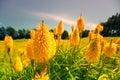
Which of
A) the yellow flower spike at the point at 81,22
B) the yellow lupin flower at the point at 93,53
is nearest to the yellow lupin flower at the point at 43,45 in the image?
the yellow lupin flower at the point at 93,53

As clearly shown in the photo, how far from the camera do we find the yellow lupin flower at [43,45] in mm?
2779

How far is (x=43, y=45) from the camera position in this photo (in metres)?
2.79

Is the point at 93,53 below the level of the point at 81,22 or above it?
below

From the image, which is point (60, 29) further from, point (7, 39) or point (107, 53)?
point (107, 53)

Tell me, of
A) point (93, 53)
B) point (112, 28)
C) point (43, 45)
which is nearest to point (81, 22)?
point (93, 53)

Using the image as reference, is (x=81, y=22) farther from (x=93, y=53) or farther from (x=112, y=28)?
(x=112, y=28)

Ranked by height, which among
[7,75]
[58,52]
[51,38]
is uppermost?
[51,38]

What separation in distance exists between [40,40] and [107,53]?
1275mm

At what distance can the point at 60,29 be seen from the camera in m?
5.86

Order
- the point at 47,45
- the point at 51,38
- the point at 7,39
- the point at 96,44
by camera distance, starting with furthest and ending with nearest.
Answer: the point at 7,39, the point at 96,44, the point at 51,38, the point at 47,45

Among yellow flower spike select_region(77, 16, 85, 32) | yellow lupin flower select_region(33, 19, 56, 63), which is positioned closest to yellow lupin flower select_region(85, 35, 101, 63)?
yellow lupin flower select_region(33, 19, 56, 63)

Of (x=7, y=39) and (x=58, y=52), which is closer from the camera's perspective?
(x=7, y=39)

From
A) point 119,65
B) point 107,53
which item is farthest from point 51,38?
point 119,65

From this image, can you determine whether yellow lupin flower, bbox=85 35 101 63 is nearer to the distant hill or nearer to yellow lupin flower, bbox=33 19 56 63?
yellow lupin flower, bbox=33 19 56 63
